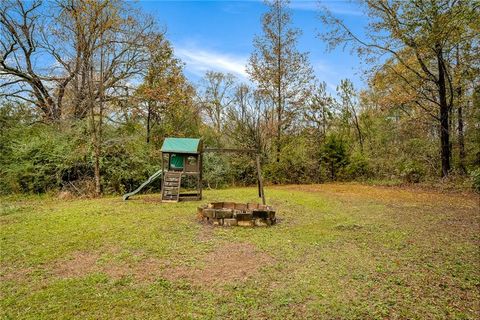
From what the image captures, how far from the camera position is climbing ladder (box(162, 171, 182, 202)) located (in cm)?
829

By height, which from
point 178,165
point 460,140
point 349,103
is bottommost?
point 178,165

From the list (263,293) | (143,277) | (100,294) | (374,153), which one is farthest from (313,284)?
(374,153)

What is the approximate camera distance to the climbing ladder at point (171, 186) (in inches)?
326

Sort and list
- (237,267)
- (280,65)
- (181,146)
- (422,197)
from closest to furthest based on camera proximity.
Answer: (237,267) < (181,146) < (422,197) < (280,65)

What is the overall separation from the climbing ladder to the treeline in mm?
2265

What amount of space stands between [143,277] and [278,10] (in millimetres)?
14440

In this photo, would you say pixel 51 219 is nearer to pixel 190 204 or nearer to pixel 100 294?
pixel 190 204

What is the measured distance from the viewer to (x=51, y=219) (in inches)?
232

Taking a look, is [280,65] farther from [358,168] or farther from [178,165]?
[178,165]

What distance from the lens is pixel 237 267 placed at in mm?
3578

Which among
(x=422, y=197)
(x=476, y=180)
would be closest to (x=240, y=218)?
(x=422, y=197)

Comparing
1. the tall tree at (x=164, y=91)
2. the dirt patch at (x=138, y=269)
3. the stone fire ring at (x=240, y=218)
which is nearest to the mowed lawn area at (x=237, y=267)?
the dirt patch at (x=138, y=269)

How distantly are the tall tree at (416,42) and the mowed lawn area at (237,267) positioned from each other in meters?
6.88

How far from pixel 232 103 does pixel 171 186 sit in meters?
8.63
